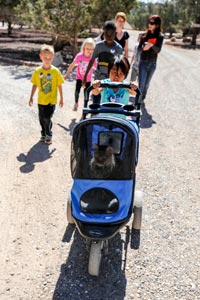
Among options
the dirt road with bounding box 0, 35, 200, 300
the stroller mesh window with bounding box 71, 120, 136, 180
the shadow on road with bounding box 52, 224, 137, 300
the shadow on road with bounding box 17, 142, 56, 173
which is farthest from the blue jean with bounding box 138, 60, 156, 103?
the shadow on road with bounding box 52, 224, 137, 300

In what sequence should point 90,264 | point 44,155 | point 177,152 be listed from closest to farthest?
point 90,264 < point 44,155 < point 177,152

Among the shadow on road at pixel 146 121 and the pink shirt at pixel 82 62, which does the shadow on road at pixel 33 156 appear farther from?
the shadow on road at pixel 146 121

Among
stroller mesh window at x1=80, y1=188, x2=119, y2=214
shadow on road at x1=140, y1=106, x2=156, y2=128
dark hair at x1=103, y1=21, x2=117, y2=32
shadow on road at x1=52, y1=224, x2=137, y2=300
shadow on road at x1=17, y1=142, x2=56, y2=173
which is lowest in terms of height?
shadow on road at x1=52, y1=224, x2=137, y2=300

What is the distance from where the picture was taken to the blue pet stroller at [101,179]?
123 inches

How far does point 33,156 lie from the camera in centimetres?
572

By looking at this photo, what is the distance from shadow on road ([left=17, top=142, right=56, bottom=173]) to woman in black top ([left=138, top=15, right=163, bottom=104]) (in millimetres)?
2523

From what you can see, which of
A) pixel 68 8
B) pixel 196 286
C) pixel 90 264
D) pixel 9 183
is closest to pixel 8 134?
pixel 9 183

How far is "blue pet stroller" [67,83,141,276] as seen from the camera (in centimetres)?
312

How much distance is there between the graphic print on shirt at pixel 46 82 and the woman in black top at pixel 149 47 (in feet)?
7.40

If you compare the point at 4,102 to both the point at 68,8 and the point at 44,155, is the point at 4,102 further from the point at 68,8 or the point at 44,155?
the point at 68,8

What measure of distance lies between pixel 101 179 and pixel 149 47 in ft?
17.2

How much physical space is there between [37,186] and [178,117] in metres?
4.67

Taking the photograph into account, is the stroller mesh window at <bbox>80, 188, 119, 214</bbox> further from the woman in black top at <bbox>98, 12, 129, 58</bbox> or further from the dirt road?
the woman in black top at <bbox>98, 12, 129, 58</bbox>

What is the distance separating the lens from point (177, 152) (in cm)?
637
